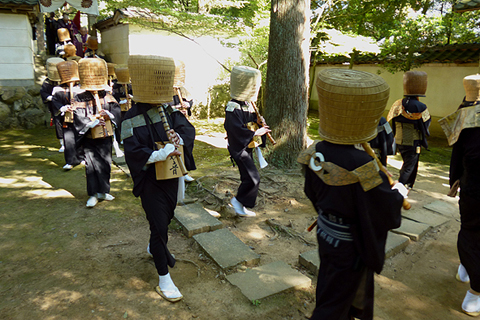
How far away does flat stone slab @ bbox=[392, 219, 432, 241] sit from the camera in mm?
4671

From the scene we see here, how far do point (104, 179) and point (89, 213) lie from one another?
61 centimetres

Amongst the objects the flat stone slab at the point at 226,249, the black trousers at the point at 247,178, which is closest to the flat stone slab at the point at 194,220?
the flat stone slab at the point at 226,249

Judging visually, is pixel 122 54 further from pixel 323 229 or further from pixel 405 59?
pixel 323 229

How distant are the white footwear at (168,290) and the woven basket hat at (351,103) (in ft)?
6.89

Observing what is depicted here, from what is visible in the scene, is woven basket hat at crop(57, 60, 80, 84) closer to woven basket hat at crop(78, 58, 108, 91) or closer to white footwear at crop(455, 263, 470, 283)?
woven basket hat at crop(78, 58, 108, 91)

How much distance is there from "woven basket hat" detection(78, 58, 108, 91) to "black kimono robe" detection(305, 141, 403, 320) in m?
4.12

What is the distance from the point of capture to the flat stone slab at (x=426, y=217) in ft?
16.9

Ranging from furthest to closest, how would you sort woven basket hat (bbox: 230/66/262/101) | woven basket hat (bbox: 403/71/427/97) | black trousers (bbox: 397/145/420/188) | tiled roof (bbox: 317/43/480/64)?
tiled roof (bbox: 317/43/480/64) < black trousers (bbox: 397/145/420/188) < woven basket hat (bbox: 403/71/427/97) < woven basket hat (bbox: 230/66/262/101)

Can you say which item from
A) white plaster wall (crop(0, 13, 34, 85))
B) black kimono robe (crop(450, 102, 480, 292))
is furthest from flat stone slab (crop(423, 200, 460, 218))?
white plaster wall (crop(0, 13, 34, 85))

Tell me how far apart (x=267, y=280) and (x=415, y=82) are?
13.7ft

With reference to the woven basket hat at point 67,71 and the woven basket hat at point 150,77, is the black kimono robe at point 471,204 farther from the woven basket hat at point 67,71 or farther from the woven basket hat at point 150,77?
the woven basket hat at point 67,71

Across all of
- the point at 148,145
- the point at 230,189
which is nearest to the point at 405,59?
the point at 230,189

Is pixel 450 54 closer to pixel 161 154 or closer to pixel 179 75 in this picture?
pixel 179 75

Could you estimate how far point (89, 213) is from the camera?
518 centimetres
